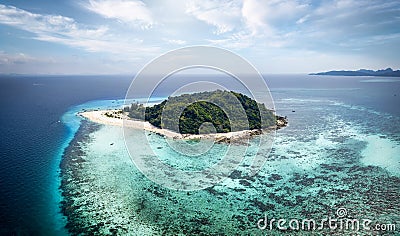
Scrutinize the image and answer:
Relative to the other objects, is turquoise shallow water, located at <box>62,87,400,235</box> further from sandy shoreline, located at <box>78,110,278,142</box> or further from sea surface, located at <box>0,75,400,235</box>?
sandy shoreline, located at <box>78,110,278,142</box>

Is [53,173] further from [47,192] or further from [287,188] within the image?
[287,188]

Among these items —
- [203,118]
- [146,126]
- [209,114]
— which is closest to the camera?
[203,118]

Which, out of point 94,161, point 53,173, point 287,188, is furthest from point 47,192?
point 287,188

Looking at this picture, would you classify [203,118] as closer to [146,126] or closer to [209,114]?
[209,114]

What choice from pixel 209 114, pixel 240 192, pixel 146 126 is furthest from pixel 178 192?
pixel 146 126

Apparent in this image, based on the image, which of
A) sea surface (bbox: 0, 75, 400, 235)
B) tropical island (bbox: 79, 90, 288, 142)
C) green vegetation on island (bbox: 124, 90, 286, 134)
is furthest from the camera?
green vegetation on island (bbox: 124, 90, 286, 134)

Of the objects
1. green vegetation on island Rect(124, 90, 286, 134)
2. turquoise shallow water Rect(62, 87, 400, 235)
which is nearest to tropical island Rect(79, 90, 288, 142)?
green vegetation on island Rect(124, 90, 286, 134)
